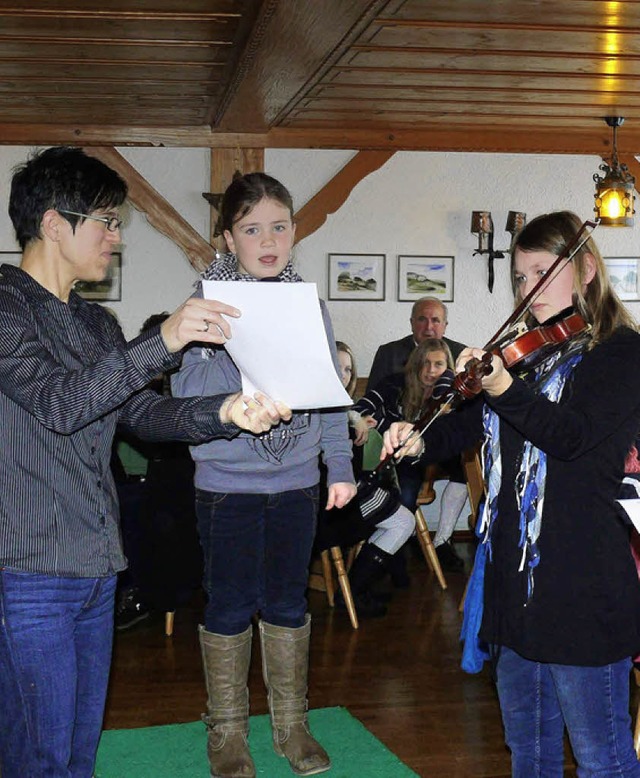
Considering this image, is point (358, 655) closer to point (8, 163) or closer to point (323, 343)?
point (323, 343)

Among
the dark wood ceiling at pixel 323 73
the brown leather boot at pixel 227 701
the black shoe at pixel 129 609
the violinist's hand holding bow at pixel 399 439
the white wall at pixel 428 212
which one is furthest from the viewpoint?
the white wall at pixel 428 212

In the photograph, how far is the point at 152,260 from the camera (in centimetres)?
730

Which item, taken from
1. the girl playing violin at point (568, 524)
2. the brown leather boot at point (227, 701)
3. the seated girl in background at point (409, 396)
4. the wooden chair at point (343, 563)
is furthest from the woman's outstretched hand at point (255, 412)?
the seated girl in background at point (409, 396)

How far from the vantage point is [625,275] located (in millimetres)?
7883

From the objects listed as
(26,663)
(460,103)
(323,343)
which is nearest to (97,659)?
(26,663)

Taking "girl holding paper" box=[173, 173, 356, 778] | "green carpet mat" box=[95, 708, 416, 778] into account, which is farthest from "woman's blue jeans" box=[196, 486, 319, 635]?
"green carpet mat" box=[95, 708, 416, 778]

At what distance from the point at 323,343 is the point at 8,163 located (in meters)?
5.70

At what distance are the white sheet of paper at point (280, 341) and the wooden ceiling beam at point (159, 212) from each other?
515 centimetres

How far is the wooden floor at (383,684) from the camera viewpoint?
11.1ft

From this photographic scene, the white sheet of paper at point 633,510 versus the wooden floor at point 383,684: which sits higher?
the white sheet of paper at point 633,510

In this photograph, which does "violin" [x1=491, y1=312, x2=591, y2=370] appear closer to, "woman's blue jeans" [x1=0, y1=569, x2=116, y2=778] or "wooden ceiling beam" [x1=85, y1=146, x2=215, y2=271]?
"woman's blue jeans" [x1=0, y1=569, x2=116, y2=778]

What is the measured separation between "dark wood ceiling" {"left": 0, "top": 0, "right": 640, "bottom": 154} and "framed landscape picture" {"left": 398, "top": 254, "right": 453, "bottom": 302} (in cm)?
81

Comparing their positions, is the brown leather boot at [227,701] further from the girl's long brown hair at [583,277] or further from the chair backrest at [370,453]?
the chair backrest at [370,453]

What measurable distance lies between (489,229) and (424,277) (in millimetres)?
572
